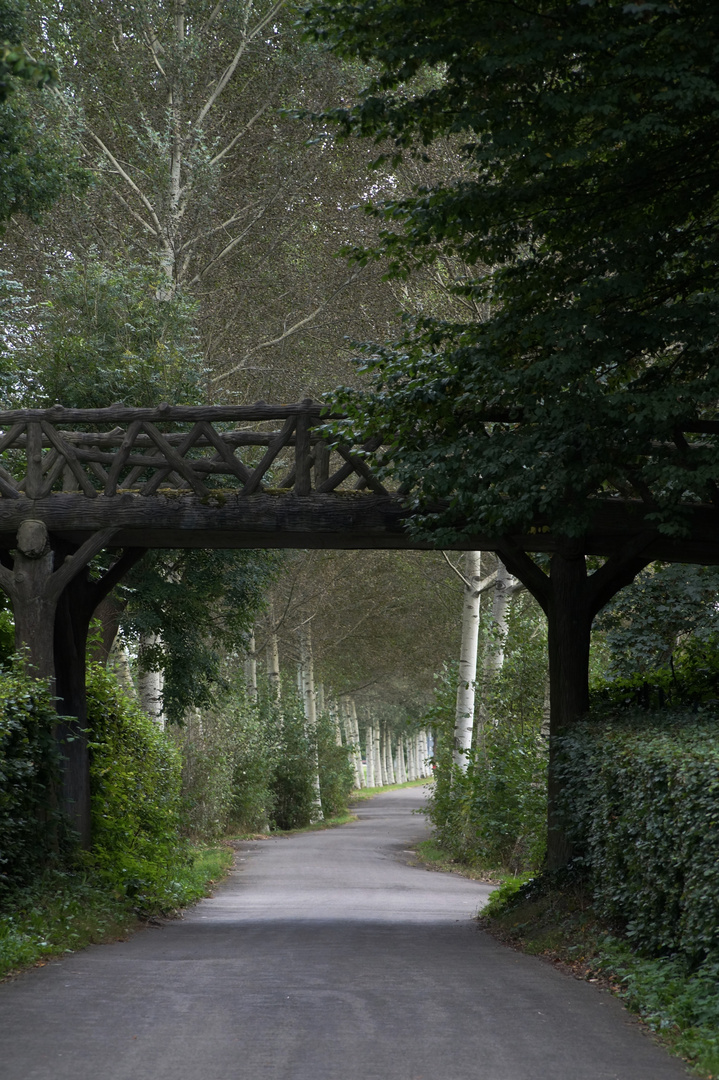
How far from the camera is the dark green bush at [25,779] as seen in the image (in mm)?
10453

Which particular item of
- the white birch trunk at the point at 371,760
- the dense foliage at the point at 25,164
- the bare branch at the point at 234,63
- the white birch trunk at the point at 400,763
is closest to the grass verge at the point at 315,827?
the bare branch at the point at 234,63

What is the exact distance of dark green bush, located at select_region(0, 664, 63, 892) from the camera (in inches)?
Answer: 412

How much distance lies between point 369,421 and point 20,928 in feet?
18.4

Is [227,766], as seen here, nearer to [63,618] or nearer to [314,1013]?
[63,618]

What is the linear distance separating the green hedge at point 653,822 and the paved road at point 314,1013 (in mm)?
731

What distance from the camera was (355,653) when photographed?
45688mm

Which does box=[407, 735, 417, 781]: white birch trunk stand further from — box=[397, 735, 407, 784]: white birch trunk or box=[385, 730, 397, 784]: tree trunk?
box=[385, 730, 397, 784]: tree trunk

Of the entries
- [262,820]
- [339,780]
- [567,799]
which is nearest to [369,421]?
[567,799]

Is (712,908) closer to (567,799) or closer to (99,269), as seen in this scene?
(567,799)

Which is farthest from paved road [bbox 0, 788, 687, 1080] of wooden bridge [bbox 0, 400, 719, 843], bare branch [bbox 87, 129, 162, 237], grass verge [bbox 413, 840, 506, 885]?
bare branch [bbox 87, 129, 162, 237]

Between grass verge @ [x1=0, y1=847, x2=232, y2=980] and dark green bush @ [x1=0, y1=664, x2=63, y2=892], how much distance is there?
24 cm

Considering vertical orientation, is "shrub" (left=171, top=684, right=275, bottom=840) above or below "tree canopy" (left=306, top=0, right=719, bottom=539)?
below

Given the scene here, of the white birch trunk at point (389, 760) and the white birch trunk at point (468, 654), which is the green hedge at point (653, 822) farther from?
the white birch trunk at point (389, 760)

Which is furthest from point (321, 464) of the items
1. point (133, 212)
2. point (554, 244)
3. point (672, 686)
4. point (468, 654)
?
point (133, 212)
